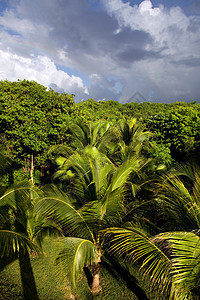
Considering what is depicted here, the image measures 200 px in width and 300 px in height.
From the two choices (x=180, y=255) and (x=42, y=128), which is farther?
(x=42, y=128)

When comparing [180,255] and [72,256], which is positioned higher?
[180,255]

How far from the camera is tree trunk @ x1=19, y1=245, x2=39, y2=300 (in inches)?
205

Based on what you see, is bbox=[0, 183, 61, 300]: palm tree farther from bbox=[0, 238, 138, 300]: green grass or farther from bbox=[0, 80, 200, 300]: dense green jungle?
Result: bbox=[0, 238, 138, 300]: green grass

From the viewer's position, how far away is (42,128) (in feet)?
39.6

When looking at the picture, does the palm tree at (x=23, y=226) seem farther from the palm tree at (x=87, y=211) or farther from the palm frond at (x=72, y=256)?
the palm frond at (x=72, y=256)

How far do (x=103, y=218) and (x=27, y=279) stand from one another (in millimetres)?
3638

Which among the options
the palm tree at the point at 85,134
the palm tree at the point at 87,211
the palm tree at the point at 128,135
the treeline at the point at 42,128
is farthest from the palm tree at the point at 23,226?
the treeline at the point at 42,128

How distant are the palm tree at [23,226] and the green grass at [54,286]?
0.61 ft

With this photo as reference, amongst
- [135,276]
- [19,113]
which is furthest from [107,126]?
[135,276]

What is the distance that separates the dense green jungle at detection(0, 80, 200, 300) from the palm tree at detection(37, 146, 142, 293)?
0.9 inches

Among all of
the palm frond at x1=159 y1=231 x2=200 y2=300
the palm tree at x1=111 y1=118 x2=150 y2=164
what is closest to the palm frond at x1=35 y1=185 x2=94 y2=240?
the palm frond at x1=159 y1=231 x2=200 y2=300

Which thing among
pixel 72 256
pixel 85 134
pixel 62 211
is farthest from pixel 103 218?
pixel 85 134

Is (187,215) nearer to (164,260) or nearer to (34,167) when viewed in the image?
(164,260)

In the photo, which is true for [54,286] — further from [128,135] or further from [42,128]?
[42,128]
